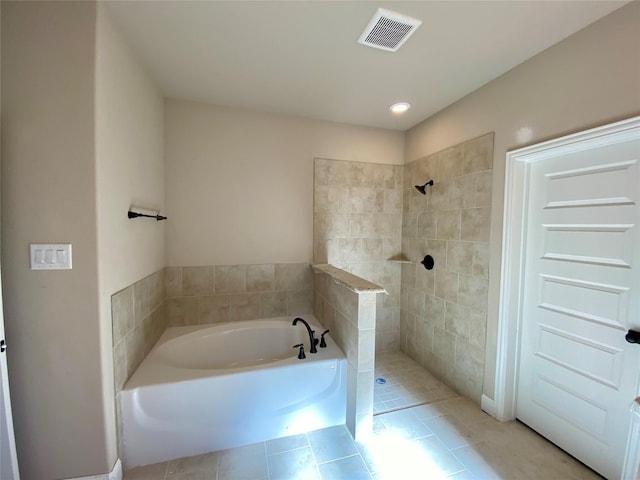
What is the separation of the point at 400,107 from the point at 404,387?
251 cm

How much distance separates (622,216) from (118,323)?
109 inches

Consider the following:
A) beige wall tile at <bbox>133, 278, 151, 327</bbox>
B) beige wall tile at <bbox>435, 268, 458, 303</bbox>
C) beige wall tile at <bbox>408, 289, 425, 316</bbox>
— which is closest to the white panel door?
beige wall tile at <bbox>435, 268, 458, 303</bbox>

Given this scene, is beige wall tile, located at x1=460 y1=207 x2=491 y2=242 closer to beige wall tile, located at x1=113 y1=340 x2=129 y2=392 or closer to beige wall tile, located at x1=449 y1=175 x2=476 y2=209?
beige wall tile, located at x1=449 y1=175 x2=476 y2=209

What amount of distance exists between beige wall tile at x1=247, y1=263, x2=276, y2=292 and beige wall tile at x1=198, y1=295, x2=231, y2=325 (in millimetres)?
256

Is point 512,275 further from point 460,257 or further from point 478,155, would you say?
point 478,155

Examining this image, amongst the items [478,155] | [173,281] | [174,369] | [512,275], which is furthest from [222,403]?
[478,155]

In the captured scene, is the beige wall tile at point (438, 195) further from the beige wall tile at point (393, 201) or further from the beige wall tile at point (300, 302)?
the beige wall tile at point (300, 302)

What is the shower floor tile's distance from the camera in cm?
205

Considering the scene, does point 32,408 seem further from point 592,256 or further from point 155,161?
point 592,256

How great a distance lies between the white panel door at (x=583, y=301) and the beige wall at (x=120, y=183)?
2.53 m

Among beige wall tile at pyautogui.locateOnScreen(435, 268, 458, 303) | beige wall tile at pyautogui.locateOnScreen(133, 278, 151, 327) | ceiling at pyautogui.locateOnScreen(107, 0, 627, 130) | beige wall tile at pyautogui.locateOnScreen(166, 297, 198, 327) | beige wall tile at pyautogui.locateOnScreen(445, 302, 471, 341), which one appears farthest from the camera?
beige wall tile at pyautogui.locateOnScreen(166, 297, 198, 327)

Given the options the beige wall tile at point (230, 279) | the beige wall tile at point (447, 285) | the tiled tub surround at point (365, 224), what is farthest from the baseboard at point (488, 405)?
the beige wall tile at point (230, 279)

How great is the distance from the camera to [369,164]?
109 inches

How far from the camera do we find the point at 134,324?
165 cm
